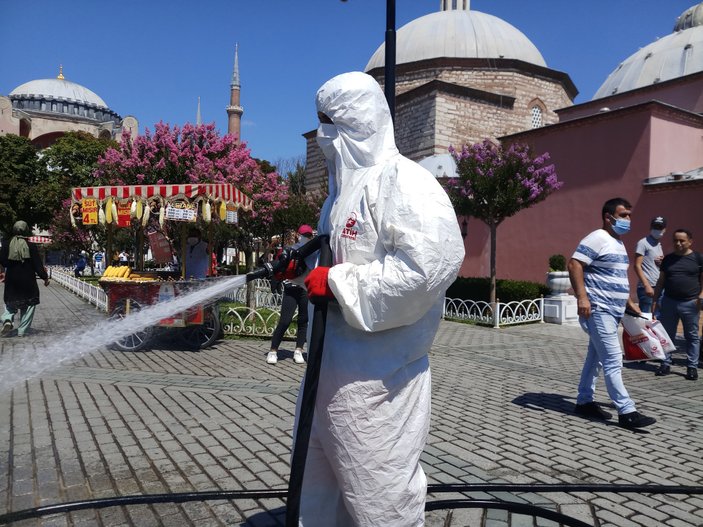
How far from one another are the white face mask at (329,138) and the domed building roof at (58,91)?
332 ft

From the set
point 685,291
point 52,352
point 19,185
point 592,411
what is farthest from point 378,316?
point 19,185

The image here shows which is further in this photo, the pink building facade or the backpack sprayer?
the pink building facade

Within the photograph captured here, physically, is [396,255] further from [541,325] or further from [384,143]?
[541,325]

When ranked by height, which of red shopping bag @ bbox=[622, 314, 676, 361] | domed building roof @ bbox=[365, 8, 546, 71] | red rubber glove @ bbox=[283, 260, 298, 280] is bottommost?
red shopping bag @ bbox=[622, 314, 676, 361]

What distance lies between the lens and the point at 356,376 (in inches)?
77.1

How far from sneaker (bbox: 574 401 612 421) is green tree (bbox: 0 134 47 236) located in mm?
43649

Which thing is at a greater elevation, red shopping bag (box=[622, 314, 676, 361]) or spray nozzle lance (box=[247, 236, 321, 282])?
spray nozzle lance (box=[247, 236, 321, 282])

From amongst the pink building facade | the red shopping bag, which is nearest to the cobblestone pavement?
the red shopping bag

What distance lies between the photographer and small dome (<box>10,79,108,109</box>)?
285 feet

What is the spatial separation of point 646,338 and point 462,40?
31.2 meters

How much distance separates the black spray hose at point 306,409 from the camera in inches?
77.2

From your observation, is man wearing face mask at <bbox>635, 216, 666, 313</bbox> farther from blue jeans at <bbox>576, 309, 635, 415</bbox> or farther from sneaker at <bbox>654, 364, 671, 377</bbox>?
blue jeans at <bbox>576, 309, 635, 415</bbox>

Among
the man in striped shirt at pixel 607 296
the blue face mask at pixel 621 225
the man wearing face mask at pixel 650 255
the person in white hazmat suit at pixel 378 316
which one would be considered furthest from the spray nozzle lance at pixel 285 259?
the man wearing face mask at pixel 650 255

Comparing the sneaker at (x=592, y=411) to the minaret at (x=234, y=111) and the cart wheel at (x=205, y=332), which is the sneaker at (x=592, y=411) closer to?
the cart wheel at (x=205, y=332)
